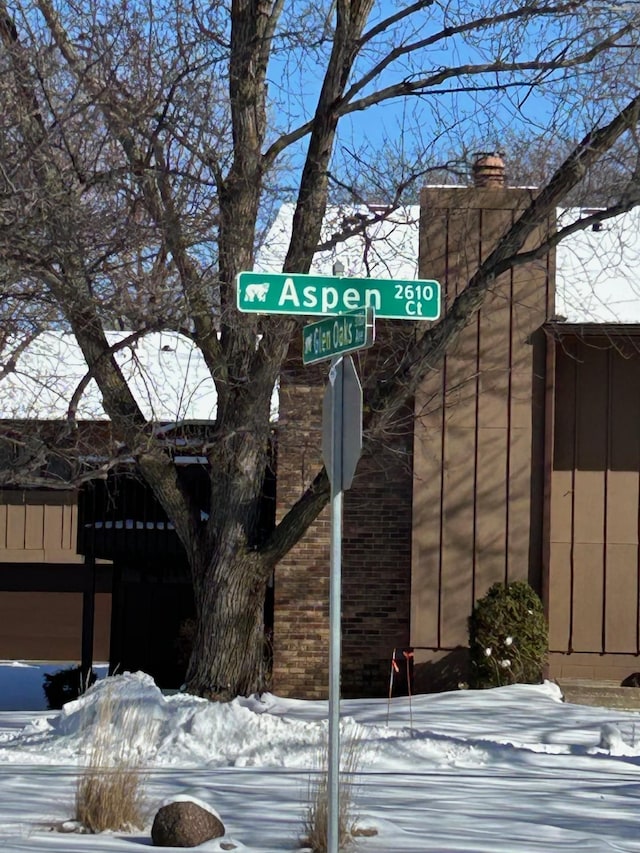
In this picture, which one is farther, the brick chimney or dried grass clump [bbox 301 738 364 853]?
the brick chimney

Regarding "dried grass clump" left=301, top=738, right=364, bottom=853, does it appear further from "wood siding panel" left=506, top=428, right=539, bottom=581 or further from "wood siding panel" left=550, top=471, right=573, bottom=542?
"wood siding panel" left=550, top=471, right=573, bottom=542

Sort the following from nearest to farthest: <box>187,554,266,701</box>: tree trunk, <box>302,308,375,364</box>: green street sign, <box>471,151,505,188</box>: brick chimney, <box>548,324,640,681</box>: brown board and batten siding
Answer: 1. <box>302,308,375,364</box>: green street sign
2. <box>187,554,266,701</box>: tree trunk
3. <box>548,324,640,681</box>: brown board and batten siding
4. <box>471,151,505,188</box>: brick chimney

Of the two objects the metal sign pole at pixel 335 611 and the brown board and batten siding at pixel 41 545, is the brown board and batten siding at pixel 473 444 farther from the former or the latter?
the metal sign pole at pixel 335 611

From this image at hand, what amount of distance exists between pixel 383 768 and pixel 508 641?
4.18 meters

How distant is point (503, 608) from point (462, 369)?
3.02 metres

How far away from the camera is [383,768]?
10.3 m

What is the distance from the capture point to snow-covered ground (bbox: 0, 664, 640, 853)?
7.44 metres

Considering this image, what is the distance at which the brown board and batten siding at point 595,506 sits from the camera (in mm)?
15273

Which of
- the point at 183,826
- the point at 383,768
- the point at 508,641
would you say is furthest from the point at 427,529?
the point at 183,826

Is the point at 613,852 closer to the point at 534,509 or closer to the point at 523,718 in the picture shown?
the point at 523,718

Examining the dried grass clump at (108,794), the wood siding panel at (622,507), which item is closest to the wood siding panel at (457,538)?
the wood siding panel at (622,507)

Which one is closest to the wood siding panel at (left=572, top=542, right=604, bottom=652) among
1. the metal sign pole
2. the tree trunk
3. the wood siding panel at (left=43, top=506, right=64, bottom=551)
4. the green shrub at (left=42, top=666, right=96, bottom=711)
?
the tree trunk

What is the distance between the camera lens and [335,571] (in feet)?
20.1

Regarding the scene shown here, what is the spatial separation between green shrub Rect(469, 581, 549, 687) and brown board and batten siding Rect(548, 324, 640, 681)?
87 cm
